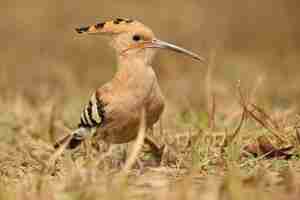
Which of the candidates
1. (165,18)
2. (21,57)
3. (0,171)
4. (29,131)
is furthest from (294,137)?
(165,18)

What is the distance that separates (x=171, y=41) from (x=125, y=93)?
513 centimetres

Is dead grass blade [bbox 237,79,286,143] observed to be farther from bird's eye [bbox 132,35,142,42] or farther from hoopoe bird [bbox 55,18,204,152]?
bird's eye [bbox 132,35,142,42]

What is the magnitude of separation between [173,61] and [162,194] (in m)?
5.50

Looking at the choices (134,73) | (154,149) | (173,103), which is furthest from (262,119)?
(173,103)

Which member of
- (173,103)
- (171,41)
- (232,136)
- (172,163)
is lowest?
(172,163)

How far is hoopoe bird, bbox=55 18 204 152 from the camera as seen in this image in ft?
12.3

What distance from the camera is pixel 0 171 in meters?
3.81

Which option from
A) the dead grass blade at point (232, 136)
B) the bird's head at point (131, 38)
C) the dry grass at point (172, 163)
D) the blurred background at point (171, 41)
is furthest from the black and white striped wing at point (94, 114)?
the blurred background at point (171, 41)

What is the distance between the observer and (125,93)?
3.78 meters

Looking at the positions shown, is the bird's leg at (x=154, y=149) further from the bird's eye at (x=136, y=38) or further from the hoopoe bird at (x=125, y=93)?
the bird's eye at (x=136, y=38)

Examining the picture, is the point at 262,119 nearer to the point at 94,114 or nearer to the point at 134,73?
the point at 134,73

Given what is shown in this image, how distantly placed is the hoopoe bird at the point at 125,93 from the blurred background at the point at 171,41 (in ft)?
8.75

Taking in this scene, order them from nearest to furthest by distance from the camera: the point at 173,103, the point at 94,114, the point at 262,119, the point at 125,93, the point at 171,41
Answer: the point at 125,93 < the point at 94,114 < the point at 262,119 < the point at 173,103 < the point at 171,41

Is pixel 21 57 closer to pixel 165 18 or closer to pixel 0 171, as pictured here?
pixel 165 18
